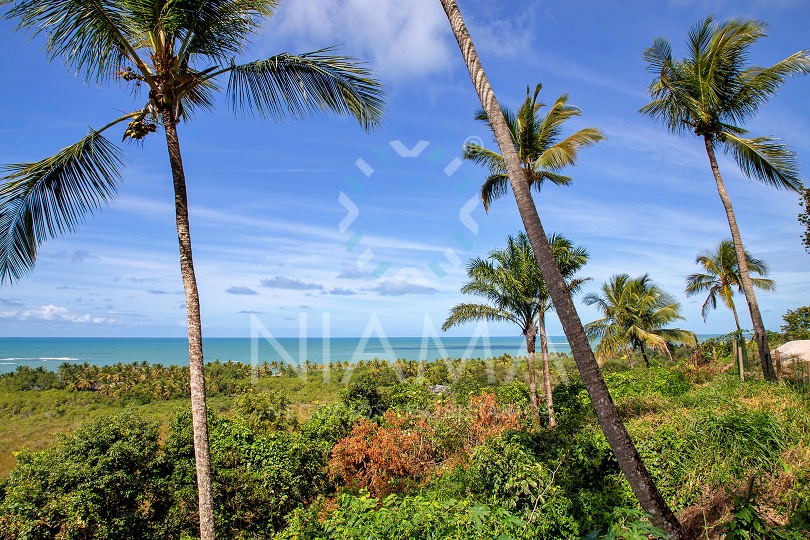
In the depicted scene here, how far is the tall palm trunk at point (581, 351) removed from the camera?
3.67 meters

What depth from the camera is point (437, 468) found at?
11.0m

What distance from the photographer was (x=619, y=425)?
149 inches

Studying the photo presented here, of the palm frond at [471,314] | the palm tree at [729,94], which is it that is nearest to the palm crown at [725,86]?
the palm tree at [729,94]

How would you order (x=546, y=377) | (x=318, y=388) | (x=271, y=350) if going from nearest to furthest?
(x=546, y=377), (x=318, y=388), (x=271, y=350)

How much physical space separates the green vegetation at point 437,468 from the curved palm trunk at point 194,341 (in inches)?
55.6

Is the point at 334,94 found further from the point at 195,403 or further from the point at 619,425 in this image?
the point at 619,425

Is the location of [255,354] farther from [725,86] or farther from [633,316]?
[725,86]

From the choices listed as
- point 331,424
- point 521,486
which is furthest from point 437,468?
point 521,486

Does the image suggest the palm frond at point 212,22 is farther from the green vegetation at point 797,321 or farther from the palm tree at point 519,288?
the green vegetation at point 797,321

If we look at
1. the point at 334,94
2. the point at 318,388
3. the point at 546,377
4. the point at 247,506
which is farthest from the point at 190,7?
the point at 318,388

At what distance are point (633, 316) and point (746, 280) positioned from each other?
14.4 meters

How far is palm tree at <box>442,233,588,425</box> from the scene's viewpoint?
1313cm

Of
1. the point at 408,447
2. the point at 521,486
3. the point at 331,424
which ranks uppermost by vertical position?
the point at 521,486

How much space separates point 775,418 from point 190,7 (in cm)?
920
